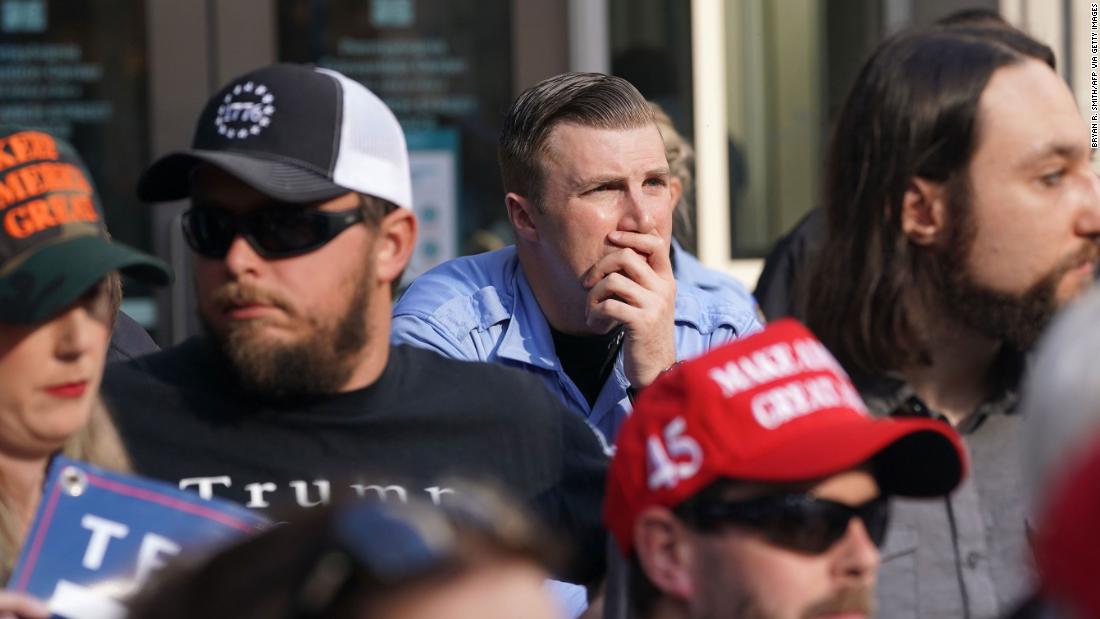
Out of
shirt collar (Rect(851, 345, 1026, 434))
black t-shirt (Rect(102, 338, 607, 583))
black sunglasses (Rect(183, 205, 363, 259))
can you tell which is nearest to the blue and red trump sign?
black t-shirt (Rect(102, 338, 607, 583))

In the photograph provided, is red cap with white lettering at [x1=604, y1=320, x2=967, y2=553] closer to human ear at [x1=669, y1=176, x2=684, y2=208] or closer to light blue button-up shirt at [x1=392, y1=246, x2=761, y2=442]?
light blue button-up shirt at [x1=392, y1=246, x2=761, y2=442]

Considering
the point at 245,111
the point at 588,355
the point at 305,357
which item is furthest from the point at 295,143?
the point at 588,355

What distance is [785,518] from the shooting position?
2.21 m

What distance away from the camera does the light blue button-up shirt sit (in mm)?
3666

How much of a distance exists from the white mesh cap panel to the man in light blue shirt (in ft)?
2.23

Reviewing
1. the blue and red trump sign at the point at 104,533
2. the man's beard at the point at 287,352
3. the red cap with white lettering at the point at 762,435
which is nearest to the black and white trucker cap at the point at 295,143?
the man's beard at the point at 287,352

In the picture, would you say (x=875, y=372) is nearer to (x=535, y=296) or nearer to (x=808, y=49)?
(x=535, y=296)

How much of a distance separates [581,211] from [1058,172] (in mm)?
Result: 1226

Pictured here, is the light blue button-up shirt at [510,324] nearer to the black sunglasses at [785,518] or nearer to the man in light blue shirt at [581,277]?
the man in light blue shirt at [581,277]

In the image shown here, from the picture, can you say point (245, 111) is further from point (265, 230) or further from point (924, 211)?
point (924, 211)

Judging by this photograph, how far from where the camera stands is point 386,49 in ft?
22.4

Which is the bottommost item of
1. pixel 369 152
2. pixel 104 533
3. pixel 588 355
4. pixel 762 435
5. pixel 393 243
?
pixel 588 355

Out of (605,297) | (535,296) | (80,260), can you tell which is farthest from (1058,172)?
Result: (80,260)

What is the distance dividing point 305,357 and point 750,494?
837 mm
